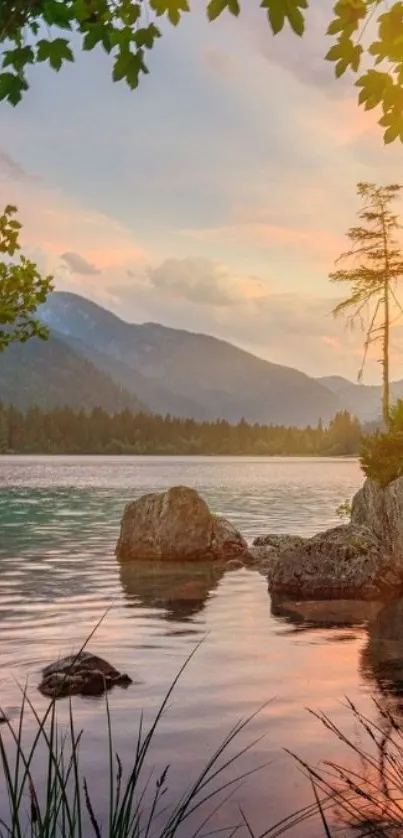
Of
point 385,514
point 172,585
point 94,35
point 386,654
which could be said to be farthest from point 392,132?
point 385,514

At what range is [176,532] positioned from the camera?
99.8 ft

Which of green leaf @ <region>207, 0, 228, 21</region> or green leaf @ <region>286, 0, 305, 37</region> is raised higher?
green leaf @ <region>207, 0, 228, 21</region>

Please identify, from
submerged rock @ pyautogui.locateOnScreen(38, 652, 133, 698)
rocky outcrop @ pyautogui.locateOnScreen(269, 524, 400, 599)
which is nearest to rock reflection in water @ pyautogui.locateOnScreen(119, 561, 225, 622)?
rocky outcrop @ pyautogui.locateOnScreen(269, 524, 400, 599)

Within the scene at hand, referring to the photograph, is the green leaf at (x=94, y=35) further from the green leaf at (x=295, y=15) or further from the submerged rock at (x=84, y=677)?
the submerged rock at (x=84, y=677)

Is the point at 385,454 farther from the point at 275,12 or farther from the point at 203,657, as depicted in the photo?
the point at 275,12

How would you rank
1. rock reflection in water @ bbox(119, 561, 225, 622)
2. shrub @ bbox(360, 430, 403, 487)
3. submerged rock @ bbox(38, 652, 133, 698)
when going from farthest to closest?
shrub @ bbox(360, 430, 403, 487) → rock reflection in water @ bbox(119, 561, 225, 622) → submerged rock @ bbox(38, 652, 133, 698)

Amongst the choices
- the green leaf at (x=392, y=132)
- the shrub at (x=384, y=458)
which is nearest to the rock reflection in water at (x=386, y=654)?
the shrub at (x=384, y=458)

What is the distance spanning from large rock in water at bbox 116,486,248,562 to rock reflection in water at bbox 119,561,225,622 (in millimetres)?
779

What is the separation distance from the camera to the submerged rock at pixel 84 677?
40.8 ft

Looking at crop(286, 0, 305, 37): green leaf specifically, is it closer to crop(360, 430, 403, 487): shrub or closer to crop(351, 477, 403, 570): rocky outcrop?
crop(351, 477, 403, 570): rocky outcrop

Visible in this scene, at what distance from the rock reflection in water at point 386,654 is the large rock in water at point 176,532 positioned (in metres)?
10.6

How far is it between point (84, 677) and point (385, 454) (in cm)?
1479

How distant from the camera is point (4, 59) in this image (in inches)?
187

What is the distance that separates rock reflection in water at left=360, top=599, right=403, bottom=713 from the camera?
13.0 m
